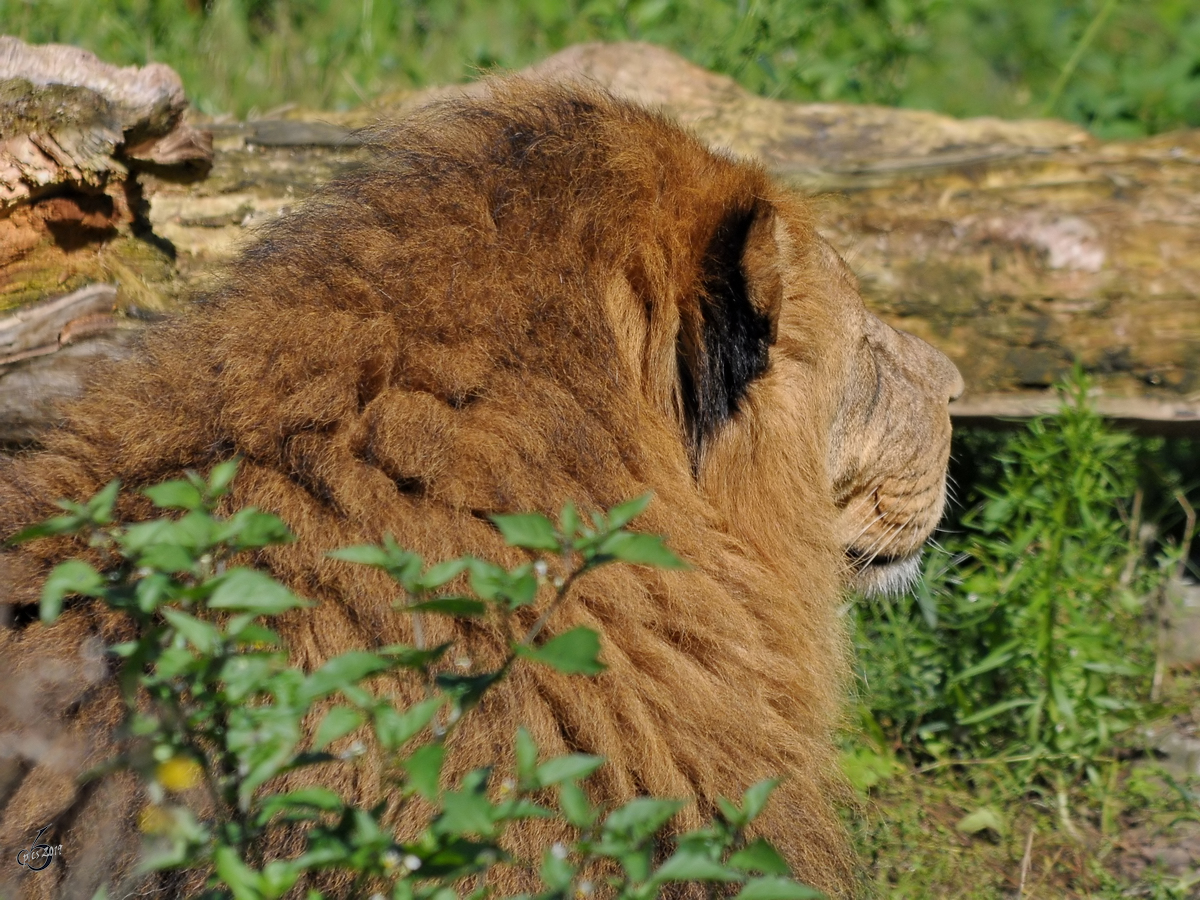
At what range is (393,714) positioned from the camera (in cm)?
149

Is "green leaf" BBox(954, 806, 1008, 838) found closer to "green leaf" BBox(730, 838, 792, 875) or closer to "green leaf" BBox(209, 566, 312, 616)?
"green leaf" BBox(730, 838, 792, 875)

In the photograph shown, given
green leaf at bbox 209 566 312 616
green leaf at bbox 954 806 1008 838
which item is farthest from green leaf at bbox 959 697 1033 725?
green leaf at bbox 209 566 312 616

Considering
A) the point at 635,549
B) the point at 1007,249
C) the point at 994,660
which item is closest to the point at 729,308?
the point at 635,549

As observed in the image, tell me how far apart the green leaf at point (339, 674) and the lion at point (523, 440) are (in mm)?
601

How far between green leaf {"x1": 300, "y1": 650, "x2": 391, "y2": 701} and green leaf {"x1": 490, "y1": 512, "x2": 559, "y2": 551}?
21cm

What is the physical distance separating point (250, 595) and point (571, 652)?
368 millimetres

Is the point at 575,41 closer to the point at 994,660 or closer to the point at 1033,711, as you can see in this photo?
the point at 994,660

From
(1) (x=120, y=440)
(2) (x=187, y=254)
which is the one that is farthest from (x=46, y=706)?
(2) (x=187, y=254)

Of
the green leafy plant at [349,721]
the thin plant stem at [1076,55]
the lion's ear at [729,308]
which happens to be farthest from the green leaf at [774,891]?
the thin plant stem at [1076,55]

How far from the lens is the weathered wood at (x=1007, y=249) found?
392cm

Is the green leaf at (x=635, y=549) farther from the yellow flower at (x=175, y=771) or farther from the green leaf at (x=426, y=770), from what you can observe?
the yellow flower at (x=175, y=771)

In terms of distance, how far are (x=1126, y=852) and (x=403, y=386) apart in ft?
8.51

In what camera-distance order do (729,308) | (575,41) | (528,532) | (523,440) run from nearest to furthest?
(528,532)
(523,440)
(729,308)
(575,41)

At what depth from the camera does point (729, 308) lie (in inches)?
91.7
